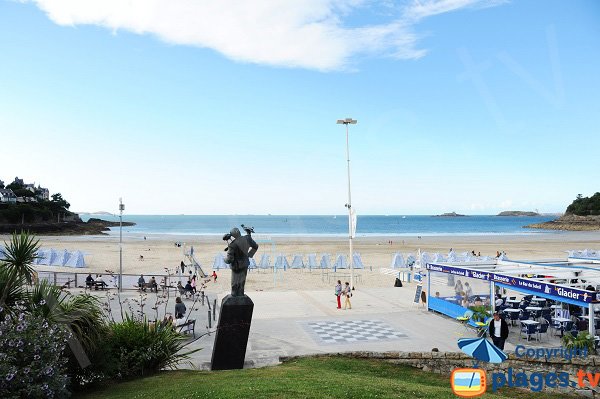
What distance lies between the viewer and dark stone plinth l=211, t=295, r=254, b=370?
1025 cm

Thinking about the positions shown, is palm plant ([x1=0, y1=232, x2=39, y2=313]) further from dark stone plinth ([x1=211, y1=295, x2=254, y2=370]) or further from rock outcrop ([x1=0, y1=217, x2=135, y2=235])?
Answer: rock outcrop ([x1=0, y1=217, x2=135, y2=235])

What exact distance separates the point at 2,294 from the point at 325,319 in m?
11.8

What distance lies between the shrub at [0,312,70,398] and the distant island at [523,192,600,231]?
139 meters

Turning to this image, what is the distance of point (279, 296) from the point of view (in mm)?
22844

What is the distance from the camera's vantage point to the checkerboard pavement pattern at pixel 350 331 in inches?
563

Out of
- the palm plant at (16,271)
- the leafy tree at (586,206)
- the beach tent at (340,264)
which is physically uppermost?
the leafy tree at (586,206)

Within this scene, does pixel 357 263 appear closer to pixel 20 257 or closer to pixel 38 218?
pixel 20 257

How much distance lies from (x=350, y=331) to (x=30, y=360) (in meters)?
10.7

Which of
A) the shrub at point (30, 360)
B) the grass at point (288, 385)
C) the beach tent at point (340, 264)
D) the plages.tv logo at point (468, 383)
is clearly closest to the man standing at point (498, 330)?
the grass at point (288, 385)

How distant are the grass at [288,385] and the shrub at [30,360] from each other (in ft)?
3.61

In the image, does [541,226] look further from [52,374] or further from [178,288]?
[52,374]

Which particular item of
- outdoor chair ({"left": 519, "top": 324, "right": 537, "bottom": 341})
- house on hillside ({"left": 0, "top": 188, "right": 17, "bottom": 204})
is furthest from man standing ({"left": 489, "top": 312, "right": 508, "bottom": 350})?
house on hillside ({"left": 0, "top": 188, "right": 17, "bottom": 204})

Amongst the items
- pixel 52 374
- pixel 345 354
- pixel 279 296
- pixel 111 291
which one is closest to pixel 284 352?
pixel 345 354

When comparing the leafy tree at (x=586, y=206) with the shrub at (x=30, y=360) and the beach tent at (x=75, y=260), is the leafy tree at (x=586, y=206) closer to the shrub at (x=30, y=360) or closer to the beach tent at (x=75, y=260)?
the beach tent at (x=75, y=260)
